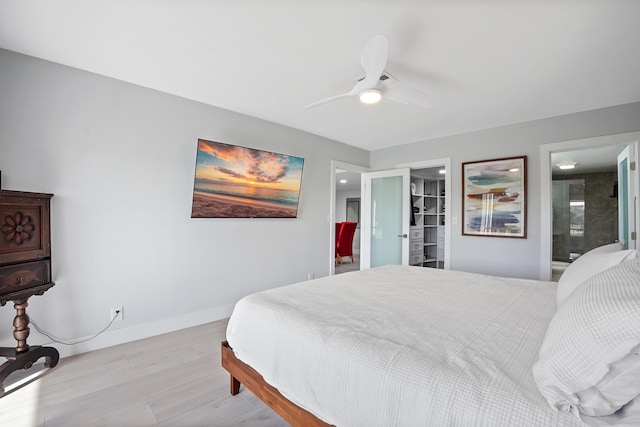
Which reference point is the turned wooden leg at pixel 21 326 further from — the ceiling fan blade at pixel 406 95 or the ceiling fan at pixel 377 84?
the ceiling fan blade at pixel 406 95

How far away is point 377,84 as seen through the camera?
80.5 inches

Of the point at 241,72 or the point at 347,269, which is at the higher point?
the point at 241,72

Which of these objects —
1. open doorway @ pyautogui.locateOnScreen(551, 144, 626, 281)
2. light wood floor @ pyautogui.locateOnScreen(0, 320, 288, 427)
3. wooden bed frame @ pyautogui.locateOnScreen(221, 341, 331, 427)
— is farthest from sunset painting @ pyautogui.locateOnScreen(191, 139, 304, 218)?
open doorway @ pyautogui.locateOnScreen(551, 144, 626, 281)

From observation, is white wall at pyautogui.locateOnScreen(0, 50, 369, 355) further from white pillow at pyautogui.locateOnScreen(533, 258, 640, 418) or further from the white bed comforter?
white pillow at pyautogui.locateOnScreen(533, 258, 640, 418)

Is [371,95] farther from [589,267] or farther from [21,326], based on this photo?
[21,326]

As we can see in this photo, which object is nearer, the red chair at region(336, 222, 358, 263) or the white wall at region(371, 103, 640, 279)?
the white wall at region(371, 103, 640, 279)

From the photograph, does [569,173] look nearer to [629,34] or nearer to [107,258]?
[629,34]

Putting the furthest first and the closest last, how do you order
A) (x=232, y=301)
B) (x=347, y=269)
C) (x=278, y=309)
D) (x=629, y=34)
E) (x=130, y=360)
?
1. (x=347, y=269)
2. (x=232, y=301)
3. (x=130, y=360)
4. (x=629, y=34)
5. (x=278, y=309)

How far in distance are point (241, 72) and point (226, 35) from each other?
1.63 ft

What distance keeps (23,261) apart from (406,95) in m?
2.91

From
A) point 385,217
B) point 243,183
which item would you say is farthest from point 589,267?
point 385,217

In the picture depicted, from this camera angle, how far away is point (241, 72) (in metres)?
2.42

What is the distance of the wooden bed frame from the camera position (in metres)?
1.32

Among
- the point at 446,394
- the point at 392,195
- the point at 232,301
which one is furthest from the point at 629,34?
the point at 232,301
